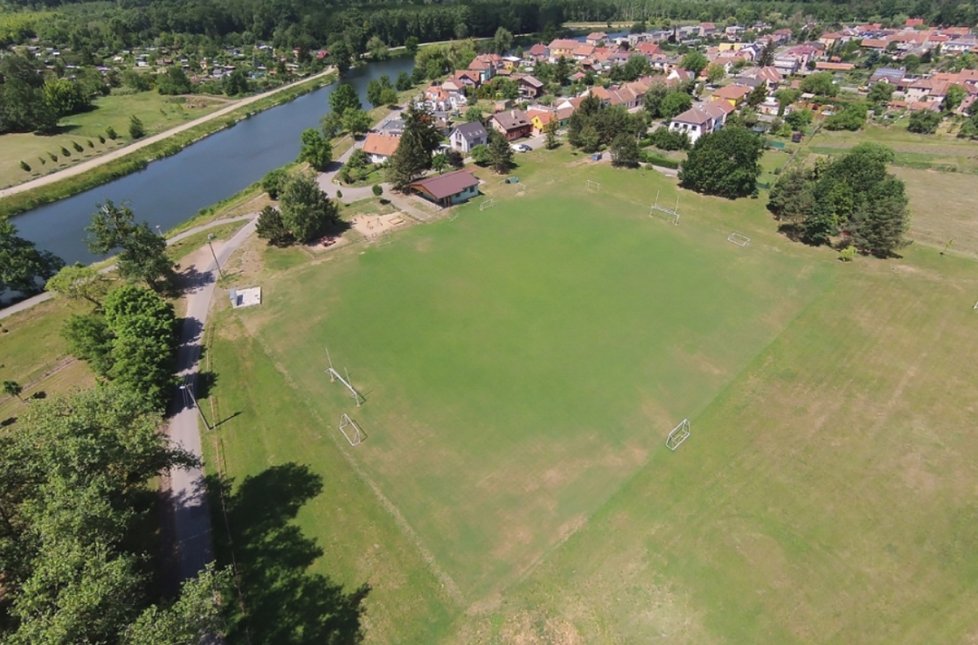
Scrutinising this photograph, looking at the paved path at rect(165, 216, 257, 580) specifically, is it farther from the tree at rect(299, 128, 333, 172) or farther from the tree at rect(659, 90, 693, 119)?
the tree at rect(659, 90, 693, 119)

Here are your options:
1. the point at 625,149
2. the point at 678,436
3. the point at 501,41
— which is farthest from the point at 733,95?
the point at 678,436

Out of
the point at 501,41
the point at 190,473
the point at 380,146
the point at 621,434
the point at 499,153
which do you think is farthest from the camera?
the point at 501,41

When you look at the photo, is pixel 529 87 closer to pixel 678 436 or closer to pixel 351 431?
pixel 678 436

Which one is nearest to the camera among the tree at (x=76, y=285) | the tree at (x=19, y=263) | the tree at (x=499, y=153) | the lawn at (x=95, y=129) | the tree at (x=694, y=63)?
the tree at (x=76, y=285)

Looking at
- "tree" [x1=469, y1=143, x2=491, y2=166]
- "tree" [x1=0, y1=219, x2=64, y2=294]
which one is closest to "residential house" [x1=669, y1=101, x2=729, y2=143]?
"tree" [x1=469, y1=143, x2=491, y2=166]

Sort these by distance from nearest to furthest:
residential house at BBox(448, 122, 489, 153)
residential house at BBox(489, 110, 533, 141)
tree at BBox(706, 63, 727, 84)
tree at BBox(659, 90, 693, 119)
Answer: residential house at BBox(448, 122, 489, 153), residential house at BBox(489, 110, 533, 141), tree at BBox(659, 90, 693, 119), tree at BBox(706, 63, 727, 84)

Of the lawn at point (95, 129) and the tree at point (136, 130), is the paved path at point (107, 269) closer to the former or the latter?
the lawn at point (95, 129)

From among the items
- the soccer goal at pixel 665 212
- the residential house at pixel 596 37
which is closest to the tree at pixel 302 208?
the soccer goal at pixel 665 212
